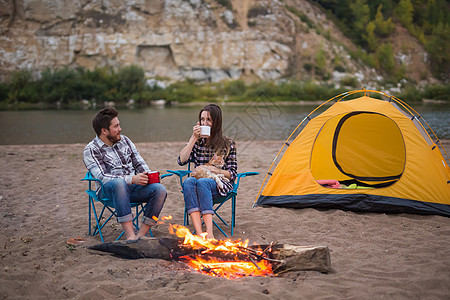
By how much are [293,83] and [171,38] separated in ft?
44.4

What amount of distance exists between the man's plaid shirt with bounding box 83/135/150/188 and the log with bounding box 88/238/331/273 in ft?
1.76

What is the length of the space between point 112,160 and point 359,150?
325 centimetres

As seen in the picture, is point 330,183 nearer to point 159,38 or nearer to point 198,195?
point 198,195

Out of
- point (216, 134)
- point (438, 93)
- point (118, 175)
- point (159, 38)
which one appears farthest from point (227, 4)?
point (118, 175)

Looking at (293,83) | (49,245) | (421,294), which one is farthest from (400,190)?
(293,83)

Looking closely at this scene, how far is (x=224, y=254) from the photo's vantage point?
284 centimetres

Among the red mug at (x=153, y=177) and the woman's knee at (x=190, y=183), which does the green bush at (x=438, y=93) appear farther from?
the red mug at (x=153, y=177)

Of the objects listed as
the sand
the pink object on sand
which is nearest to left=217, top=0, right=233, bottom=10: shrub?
the sand

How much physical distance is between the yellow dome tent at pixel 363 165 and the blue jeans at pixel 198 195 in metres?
1.25

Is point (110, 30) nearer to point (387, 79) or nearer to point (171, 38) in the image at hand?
point (171, 38)

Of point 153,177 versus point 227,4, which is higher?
point 227,4

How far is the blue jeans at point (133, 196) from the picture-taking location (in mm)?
3184

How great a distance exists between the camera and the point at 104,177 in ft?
10.8

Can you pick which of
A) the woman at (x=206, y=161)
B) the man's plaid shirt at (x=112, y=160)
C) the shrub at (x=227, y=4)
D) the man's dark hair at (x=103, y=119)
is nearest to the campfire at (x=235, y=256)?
the woman at (x=206, y=161)
